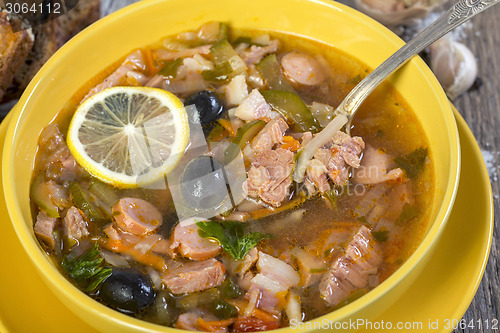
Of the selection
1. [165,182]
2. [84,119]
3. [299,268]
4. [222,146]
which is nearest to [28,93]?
[84,119]

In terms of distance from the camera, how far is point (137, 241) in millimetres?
2195

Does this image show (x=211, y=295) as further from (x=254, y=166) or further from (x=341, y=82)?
(x=341, y=82)

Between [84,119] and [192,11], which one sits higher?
[192,11]

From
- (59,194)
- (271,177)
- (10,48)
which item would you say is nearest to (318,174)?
(271,177)

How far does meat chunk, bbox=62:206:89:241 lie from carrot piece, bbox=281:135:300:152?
0.87 meters

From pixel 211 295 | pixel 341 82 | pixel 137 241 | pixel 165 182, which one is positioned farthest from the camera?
pixel 341 82

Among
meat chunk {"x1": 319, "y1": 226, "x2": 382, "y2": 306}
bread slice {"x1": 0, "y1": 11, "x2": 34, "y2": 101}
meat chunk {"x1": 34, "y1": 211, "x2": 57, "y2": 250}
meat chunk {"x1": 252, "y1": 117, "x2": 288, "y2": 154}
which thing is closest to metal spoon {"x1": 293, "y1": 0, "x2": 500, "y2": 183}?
meat chunk {"x1": 252, "y1": 117, "x2": 288, "y2": 154}

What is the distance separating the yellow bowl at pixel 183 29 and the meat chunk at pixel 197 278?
0.29 meters

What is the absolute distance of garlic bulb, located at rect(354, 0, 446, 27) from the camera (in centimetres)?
325

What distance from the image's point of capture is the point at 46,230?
2.15 metres

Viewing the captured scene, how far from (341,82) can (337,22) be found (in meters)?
0.30

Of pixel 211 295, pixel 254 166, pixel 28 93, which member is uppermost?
pixel 28 93

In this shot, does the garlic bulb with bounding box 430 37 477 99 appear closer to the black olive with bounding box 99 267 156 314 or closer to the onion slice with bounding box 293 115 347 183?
the onion slice with bounding box 293 115 347 183

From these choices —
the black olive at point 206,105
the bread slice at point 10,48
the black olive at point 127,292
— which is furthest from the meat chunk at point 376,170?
the bread slice at point 10,48
